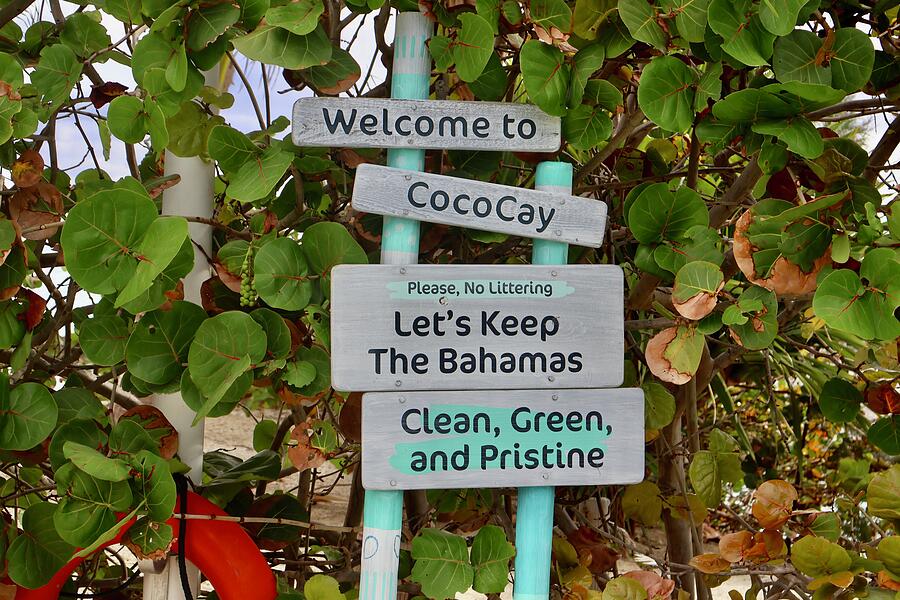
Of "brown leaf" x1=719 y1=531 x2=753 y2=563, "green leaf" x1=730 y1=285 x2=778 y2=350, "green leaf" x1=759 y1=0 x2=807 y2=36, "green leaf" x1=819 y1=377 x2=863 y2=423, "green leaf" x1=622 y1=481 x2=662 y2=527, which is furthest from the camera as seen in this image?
"green leaf" x1=622 y1=481 x2=662 y2=527

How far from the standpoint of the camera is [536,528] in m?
1.04

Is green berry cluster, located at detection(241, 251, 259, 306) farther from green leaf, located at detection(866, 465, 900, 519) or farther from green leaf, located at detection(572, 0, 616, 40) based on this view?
green leaf, located at detection(866, 465, 900, 519)

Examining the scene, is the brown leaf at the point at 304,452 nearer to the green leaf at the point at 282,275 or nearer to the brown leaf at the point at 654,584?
the green leaf at the point at 282,275

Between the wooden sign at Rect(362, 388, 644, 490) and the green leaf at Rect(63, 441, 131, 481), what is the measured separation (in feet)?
0.86

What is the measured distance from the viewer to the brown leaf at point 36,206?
3.60ft

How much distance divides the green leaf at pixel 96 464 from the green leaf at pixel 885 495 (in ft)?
2.73

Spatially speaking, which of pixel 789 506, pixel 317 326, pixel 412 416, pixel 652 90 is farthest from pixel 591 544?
pixel 652 90

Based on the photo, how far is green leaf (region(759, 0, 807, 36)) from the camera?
0.84 m

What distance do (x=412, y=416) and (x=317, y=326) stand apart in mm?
151

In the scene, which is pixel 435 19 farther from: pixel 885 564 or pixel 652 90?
pixel 885 564

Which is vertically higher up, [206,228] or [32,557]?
[206,228]

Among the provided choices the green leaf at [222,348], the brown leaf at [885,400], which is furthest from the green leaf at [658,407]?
the green leaf at [222,348]

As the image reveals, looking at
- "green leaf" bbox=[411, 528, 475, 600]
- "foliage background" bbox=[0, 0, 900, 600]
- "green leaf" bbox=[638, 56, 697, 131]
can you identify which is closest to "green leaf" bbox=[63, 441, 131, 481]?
"foliage background" bbox=[0, 0, 900, 600]

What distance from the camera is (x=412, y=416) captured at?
3.19 ft
